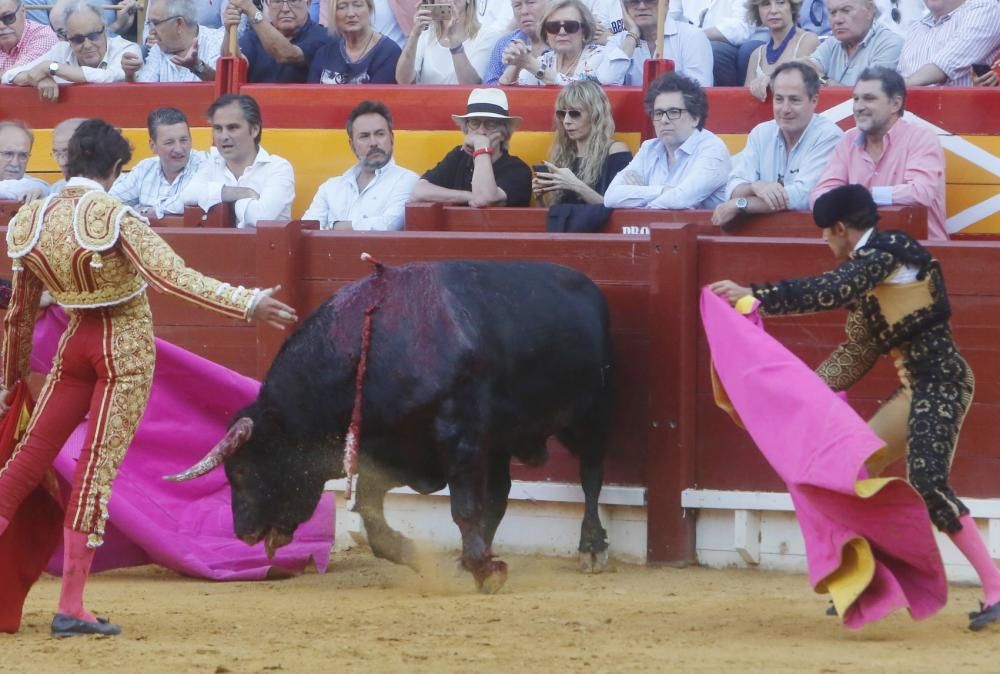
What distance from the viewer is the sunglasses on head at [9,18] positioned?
10.2 meters

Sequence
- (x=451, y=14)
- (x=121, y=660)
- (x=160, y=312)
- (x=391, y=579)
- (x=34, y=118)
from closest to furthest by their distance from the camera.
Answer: (x=121, y=660) → (x=391, y=579) → (x=160, y=312) → (x=451, y=14) → (x=34, y=118)

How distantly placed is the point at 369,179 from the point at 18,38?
127 inches

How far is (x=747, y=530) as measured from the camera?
666 cm

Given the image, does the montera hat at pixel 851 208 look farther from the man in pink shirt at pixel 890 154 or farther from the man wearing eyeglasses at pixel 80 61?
the man wearing eyeglasses at pixel 80 61

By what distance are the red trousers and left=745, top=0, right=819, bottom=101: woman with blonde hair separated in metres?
3.68

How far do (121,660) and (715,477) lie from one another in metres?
2.63

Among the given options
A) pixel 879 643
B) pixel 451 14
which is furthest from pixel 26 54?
pixel 879 643

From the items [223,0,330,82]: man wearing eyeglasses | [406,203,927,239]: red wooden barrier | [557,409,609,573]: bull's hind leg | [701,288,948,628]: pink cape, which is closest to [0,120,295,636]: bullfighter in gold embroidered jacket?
[701,288,948,628]: pink cape

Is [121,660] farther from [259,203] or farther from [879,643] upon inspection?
→ [259,203]

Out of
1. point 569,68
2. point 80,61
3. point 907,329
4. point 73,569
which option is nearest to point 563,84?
point 569,68

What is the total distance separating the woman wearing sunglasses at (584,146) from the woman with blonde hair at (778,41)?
0.76 metres

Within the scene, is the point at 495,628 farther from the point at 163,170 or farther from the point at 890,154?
the point at 163,170

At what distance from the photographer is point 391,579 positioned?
6590 millimetres

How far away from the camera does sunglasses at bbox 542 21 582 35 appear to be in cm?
831
